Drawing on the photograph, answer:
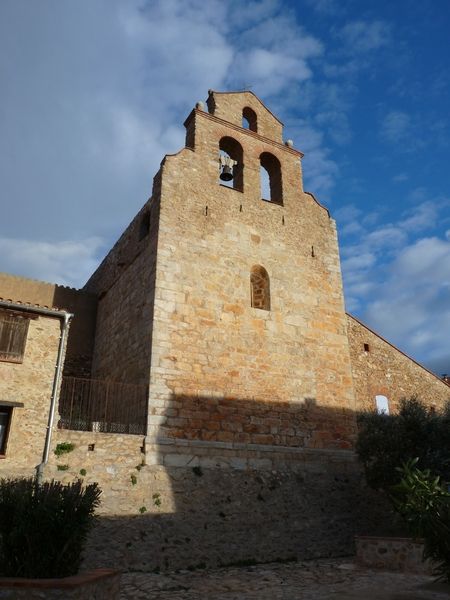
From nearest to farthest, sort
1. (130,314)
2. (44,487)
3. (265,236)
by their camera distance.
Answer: (44,487) < (130,314) < (265,236)

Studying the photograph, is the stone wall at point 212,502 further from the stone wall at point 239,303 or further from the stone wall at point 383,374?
the stone wall at point 383,374

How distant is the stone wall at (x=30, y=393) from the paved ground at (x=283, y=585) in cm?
289

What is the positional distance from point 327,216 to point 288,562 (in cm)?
1047

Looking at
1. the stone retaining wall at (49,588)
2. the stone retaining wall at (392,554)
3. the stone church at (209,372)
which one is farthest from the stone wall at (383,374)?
the stone retaining wall at (49,588)

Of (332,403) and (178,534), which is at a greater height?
(332,403)

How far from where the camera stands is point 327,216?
1670 centimetres

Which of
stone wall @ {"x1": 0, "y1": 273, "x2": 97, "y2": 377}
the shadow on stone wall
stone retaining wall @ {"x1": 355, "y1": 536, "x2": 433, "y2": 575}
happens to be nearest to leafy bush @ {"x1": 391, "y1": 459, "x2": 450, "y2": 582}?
stone retaining wall @ {"x1": 355, "y1": 536, "x2": 433, "y2": 575}

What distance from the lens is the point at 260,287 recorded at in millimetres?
14414

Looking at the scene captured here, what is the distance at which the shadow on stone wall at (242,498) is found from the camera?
9750 millimetres

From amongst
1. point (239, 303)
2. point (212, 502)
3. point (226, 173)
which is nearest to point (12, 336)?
point (212, 502)

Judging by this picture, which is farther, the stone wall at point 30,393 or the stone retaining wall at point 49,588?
the stone wall at point 30,393

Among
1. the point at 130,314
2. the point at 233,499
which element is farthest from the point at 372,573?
the point at 130,314

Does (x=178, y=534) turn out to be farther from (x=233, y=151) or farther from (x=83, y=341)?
(x=233, y=151)

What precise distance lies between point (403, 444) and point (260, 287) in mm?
5575
